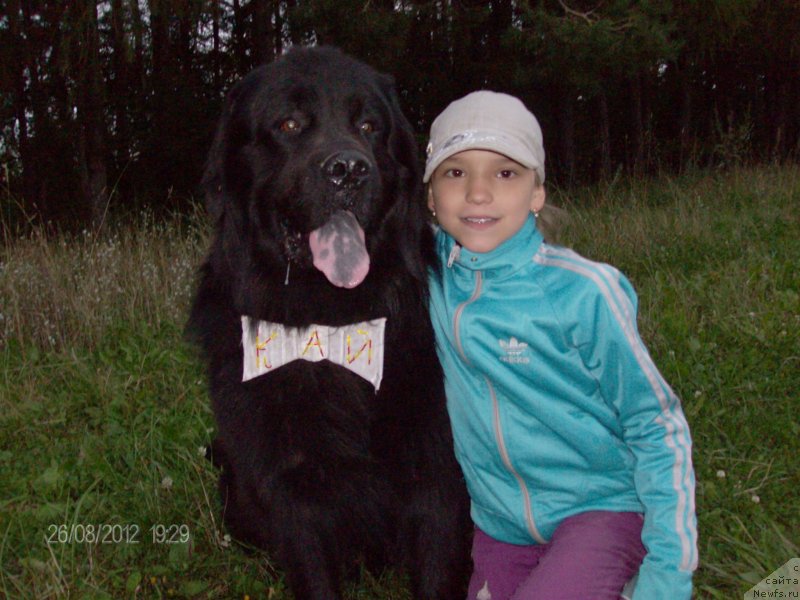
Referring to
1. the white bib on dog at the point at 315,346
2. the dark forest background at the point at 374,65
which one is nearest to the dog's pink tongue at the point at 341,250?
the white bib on dog at the point at 315,346

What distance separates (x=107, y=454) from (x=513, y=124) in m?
2.13

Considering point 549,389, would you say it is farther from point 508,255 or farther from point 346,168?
point 346,168

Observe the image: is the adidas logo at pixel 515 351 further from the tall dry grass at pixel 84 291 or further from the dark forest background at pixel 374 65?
the tall dry grass at pixel 84 291

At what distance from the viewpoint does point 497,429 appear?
177 cm

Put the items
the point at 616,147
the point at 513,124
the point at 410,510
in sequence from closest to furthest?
1. the point at 513,124
2. the point at 410,510
3. the point at 616,147

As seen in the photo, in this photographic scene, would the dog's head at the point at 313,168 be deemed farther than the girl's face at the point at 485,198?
Yes

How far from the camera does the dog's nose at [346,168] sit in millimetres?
1826

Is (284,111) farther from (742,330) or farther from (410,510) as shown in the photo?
(742,330)

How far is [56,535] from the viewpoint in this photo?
7.87 ft

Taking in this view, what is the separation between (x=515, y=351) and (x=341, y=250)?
572 millimetres

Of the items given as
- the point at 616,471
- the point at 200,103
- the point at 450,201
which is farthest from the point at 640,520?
the point at 200,103

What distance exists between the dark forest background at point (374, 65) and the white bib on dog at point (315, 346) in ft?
3.85

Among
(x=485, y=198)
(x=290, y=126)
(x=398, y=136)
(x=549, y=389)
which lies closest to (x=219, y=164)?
(x=290, y=126)
